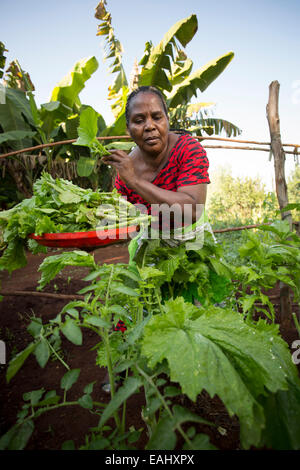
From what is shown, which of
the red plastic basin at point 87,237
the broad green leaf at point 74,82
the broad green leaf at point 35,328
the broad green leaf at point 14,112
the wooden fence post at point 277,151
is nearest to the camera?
the broad green leaf at point 35,328

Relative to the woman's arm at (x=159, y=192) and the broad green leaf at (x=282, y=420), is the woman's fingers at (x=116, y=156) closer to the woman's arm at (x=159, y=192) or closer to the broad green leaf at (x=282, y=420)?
the woman's arm at (x=159, y=192)

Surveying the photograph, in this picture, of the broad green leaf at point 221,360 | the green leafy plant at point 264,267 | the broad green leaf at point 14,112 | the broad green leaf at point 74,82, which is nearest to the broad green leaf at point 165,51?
the broad green leaf at point 74,82

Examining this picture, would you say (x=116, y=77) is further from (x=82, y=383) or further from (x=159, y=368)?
(x=159, y=368)

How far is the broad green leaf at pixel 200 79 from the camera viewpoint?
18.7ft

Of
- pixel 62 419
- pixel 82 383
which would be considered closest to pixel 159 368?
pixel 62 419

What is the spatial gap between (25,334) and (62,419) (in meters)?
1.24

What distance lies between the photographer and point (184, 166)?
143 centimetres

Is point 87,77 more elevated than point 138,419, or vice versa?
point 87,77

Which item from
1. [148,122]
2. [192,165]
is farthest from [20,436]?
[148,122]

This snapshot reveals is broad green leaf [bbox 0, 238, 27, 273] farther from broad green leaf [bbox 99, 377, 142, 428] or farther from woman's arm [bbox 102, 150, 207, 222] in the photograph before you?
broad green leaf [bbox 99, 377, 142, 428]

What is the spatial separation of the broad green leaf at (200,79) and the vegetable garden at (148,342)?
5163mm

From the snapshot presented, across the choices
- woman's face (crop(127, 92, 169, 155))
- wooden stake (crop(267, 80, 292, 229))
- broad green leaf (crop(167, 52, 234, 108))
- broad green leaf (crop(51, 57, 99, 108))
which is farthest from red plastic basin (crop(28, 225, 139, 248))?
broad green leaf (crop(167, 52, 234, 108))

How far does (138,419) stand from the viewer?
136 centimetres
